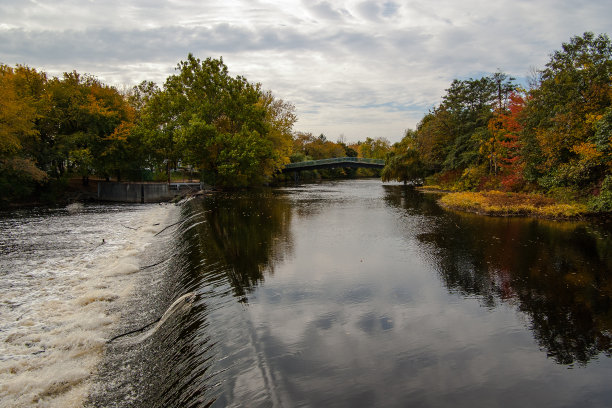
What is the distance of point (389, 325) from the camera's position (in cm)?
763

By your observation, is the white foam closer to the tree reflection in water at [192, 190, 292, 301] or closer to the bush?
the tree reflection in water at [192, 190, 292, 301]

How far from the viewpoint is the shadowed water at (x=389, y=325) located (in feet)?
17.6

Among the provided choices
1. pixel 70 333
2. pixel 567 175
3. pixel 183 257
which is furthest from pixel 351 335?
pixel 567 175

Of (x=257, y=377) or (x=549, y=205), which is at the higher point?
(x=549, y=205)

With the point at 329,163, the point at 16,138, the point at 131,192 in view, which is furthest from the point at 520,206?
the point at 329,163

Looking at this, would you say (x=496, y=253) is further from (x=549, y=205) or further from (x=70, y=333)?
(x=70, y=333)

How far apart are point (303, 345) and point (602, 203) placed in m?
19.6

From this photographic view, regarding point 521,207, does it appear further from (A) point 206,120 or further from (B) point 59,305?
(A) point 206,120

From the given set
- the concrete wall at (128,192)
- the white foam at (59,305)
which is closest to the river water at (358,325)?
the white foam at (59,305)

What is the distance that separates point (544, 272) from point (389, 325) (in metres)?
6.50

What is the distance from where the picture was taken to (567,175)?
20.6 m

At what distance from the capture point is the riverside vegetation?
20.6 meters

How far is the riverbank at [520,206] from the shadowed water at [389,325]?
5.21 meters

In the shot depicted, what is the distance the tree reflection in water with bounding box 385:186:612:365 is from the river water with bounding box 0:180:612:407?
0.19 feet
